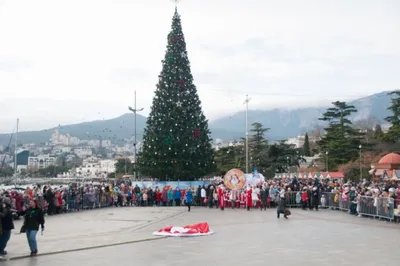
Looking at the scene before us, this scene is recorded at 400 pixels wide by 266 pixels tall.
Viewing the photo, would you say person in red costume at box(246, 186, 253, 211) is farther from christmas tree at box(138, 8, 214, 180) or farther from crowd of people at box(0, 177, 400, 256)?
christmas tree at box(138, 8, 214, 180)

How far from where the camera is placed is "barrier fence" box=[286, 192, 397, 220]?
2402 centimetres

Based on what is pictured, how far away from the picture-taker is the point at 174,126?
1700 inches

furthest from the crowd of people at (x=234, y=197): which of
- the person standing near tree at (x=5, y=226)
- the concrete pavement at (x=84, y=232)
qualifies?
the person standing near tree at (x=5, y=226)

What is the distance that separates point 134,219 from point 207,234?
782 cm

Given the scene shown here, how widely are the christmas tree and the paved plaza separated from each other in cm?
1690

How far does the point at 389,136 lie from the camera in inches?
3056

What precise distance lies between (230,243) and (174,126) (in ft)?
88.6

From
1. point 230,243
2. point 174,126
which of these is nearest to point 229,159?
point 174,126

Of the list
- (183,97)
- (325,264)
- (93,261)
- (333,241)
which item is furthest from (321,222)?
(183,97)

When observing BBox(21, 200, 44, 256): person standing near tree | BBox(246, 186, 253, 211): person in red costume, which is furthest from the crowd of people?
BBox(21, 200, 44, 256): person standing near tree

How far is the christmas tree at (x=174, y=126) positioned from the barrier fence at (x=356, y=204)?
1188 centimetres

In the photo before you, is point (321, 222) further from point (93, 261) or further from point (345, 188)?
point (93, 261)

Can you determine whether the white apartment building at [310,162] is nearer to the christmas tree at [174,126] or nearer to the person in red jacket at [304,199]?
the christmas tree at [174,126]

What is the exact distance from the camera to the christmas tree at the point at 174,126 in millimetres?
42875
